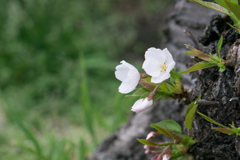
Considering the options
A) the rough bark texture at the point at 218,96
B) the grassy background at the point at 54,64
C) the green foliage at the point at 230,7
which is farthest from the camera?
the grassy background at the point at 54,64

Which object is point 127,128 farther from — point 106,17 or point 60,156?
point 106,17

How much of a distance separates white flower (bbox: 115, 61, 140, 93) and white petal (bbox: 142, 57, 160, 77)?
3 cm

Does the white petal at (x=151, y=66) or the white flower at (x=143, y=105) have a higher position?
the white petal at (x=151, y=66)

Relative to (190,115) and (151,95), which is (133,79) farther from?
(190,115)

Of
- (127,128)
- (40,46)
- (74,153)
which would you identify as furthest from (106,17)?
(127,128)

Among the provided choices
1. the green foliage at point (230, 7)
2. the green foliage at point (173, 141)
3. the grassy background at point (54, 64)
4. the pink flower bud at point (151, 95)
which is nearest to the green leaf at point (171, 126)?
the green foliage at point (173, 141)

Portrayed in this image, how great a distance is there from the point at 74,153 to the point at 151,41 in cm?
222

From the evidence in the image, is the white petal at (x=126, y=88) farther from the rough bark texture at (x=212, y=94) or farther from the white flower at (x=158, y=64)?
the rough bark texture at (x=212, y=94)

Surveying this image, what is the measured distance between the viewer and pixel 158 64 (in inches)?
24.0

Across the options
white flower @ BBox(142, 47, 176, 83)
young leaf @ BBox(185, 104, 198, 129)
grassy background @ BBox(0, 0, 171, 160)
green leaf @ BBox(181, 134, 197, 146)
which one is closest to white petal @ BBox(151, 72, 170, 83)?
white flower @ BBox(142, 47, 176, 83)

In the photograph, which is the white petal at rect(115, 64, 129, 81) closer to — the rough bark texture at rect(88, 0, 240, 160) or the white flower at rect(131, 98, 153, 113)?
the white flower at rect(131, 98, 153, 113)

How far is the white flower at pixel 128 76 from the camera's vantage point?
1.97ft

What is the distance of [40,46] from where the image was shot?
298cm

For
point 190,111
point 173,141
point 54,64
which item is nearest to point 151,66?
point 190,111
